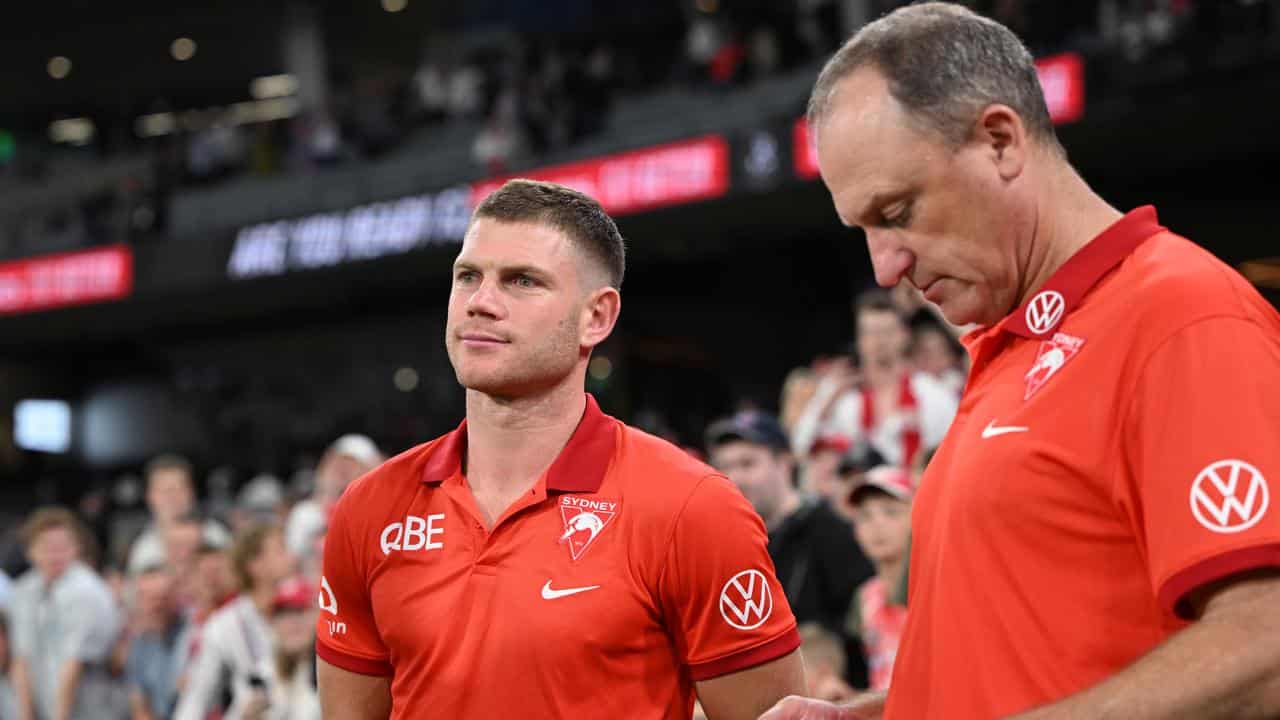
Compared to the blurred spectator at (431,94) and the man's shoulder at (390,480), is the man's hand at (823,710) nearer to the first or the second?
the man's shoulder at (390,480)

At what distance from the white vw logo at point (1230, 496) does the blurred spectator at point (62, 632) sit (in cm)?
673

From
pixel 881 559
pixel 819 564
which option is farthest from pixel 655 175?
pixel 881 559

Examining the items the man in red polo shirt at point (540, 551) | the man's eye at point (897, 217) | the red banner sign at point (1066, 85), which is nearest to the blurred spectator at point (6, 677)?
the man in red polo shirt at point (540, 551)

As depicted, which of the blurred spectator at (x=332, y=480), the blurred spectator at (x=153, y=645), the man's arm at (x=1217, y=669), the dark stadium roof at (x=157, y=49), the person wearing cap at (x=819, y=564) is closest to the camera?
the man's arm at (x=1217, y=669)

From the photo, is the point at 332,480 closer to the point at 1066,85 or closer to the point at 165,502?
the point at 165,502

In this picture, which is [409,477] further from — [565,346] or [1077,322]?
[1077,322]

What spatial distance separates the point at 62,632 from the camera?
7309 millimetres

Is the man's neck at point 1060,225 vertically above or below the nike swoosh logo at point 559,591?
above

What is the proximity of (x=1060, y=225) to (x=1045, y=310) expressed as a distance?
116mm

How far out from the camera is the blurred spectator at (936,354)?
22.6 feet

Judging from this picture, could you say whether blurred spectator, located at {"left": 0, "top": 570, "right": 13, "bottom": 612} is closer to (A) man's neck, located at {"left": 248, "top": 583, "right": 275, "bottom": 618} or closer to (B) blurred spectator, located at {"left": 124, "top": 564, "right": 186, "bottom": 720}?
(B) blurred spectator, located at {"left": 124, "top": 564, "right": 186, "bottom": 720}

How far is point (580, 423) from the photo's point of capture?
270 centimetres

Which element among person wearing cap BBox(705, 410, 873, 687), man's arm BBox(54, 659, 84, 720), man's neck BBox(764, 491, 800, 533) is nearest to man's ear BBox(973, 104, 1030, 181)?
person wearing cap BBox(705, 410, 873, 687)

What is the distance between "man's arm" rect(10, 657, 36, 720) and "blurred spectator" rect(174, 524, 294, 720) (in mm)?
2033
